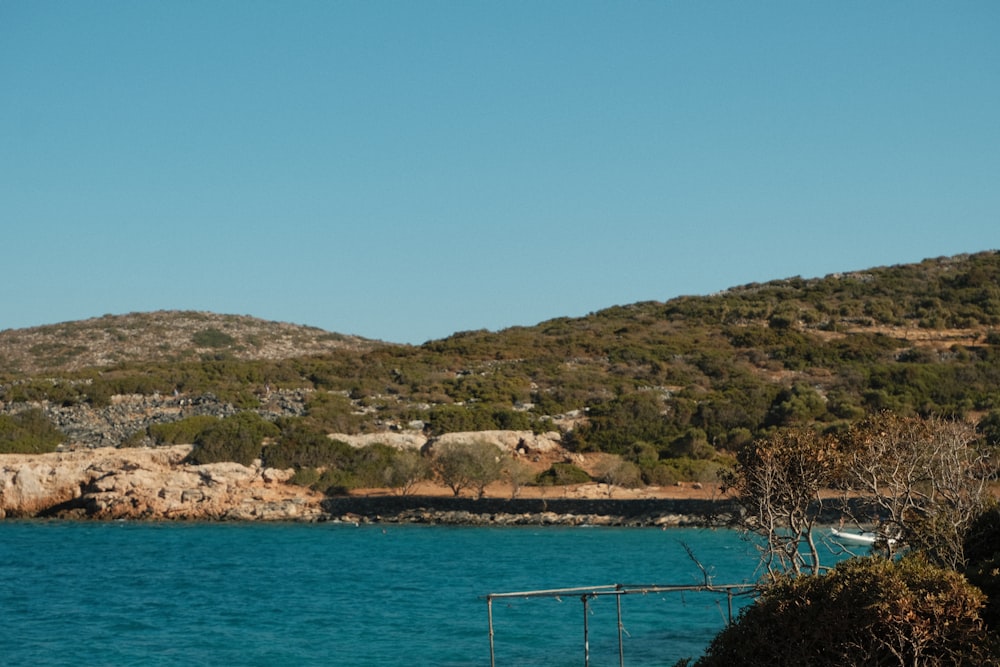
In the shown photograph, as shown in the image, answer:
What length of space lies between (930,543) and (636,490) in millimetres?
34228

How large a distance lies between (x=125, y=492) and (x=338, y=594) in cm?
2032

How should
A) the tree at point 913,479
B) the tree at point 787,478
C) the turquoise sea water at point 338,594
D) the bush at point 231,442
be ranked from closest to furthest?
the tree at point 913,479, the tree at point 787,478, the turquoise sea water at point 338,594, the bush at point 231,442

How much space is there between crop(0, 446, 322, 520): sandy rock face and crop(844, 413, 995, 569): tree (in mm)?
32678

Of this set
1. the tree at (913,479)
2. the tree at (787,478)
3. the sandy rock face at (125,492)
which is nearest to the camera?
the tree at (913,479)

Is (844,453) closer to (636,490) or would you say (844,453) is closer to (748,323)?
(636,490)

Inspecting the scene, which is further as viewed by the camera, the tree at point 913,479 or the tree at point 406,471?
the tree at point 406,471

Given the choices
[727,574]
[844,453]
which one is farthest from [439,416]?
[844,453]

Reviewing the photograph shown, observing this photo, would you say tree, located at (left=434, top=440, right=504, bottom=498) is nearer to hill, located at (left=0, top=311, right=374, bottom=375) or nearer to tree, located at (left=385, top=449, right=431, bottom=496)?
tree, located at (left=385, top=449, right=431, bottom=496)

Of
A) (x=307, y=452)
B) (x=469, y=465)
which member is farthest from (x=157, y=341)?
(x=469, y=465)

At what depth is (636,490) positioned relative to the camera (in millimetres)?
48156

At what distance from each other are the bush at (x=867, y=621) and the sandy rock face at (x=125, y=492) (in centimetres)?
3828

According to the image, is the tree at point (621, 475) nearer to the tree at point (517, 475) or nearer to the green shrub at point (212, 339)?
the tree at point (517, 475)

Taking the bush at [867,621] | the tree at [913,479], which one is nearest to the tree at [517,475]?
the tree at [913,479]

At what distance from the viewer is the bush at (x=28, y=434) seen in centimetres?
5025
